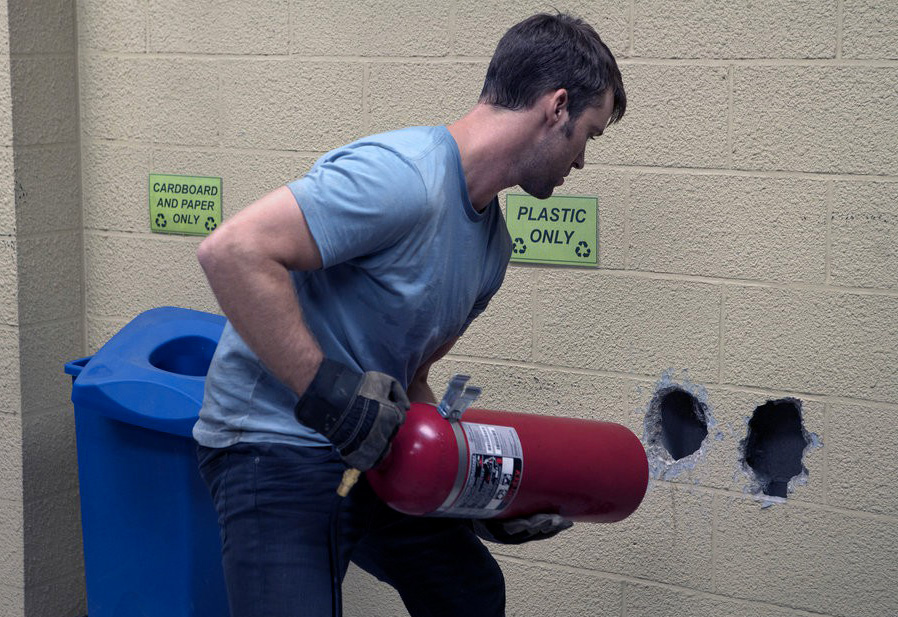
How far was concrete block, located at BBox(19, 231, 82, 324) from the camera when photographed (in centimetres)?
331

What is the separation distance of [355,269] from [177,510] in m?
1.11

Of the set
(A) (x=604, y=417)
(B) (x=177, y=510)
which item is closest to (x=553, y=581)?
(A) (x=604, y=417)

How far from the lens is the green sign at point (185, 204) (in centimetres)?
330

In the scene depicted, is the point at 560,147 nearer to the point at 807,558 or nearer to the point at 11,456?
the point at 807,558

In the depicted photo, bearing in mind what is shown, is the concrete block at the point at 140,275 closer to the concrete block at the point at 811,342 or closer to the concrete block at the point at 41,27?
the concrete block at the point at 41,27

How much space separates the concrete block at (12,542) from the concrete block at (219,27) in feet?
4.59

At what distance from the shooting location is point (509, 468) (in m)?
2.02

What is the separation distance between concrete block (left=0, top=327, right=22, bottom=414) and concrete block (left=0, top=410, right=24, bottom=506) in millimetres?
30

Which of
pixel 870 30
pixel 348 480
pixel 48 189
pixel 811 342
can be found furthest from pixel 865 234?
pixel 48 189

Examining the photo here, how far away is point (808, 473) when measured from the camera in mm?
2795

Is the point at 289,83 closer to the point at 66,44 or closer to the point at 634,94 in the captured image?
the point at 66,44

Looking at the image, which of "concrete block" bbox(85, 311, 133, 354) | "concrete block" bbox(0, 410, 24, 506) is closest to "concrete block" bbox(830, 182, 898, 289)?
"concrete block" bbox(85, 311, 133, 354)

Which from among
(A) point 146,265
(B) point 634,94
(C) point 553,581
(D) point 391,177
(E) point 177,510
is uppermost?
(B) point 634,94

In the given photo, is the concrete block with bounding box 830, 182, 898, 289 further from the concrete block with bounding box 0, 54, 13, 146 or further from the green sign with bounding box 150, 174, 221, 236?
the concrete block with bounding box 0, 54, 13, 146
